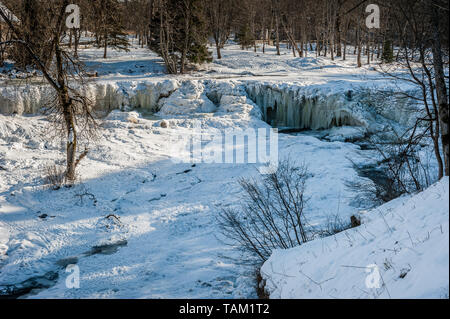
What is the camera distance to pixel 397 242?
4.31m

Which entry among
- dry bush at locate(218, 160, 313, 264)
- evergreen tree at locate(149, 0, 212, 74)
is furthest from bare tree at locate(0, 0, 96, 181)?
evergreen tree at locate(149, 0, 212, 74)

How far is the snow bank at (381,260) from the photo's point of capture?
11.4 ft

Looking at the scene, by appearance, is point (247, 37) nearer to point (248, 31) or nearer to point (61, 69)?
point (248, 31)

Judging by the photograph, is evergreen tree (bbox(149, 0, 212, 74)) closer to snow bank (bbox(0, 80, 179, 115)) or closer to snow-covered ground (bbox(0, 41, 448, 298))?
snow-covered ground (bbox(0, 41, 448, 298))

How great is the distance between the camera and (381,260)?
13.8ft

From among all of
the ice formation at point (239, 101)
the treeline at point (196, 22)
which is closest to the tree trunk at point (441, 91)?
the treeline at point (196, 22)

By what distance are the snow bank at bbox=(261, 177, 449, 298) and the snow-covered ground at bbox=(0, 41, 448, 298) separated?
0.15 meters

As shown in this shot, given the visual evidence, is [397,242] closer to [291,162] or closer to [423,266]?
[423,266]

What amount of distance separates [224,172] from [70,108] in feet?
17.2

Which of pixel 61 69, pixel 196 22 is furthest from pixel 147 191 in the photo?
pixel 196 22

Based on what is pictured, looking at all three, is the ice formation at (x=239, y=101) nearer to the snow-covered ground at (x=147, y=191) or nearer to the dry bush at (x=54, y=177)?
the snow-covered ground at (x=147, y=191)
